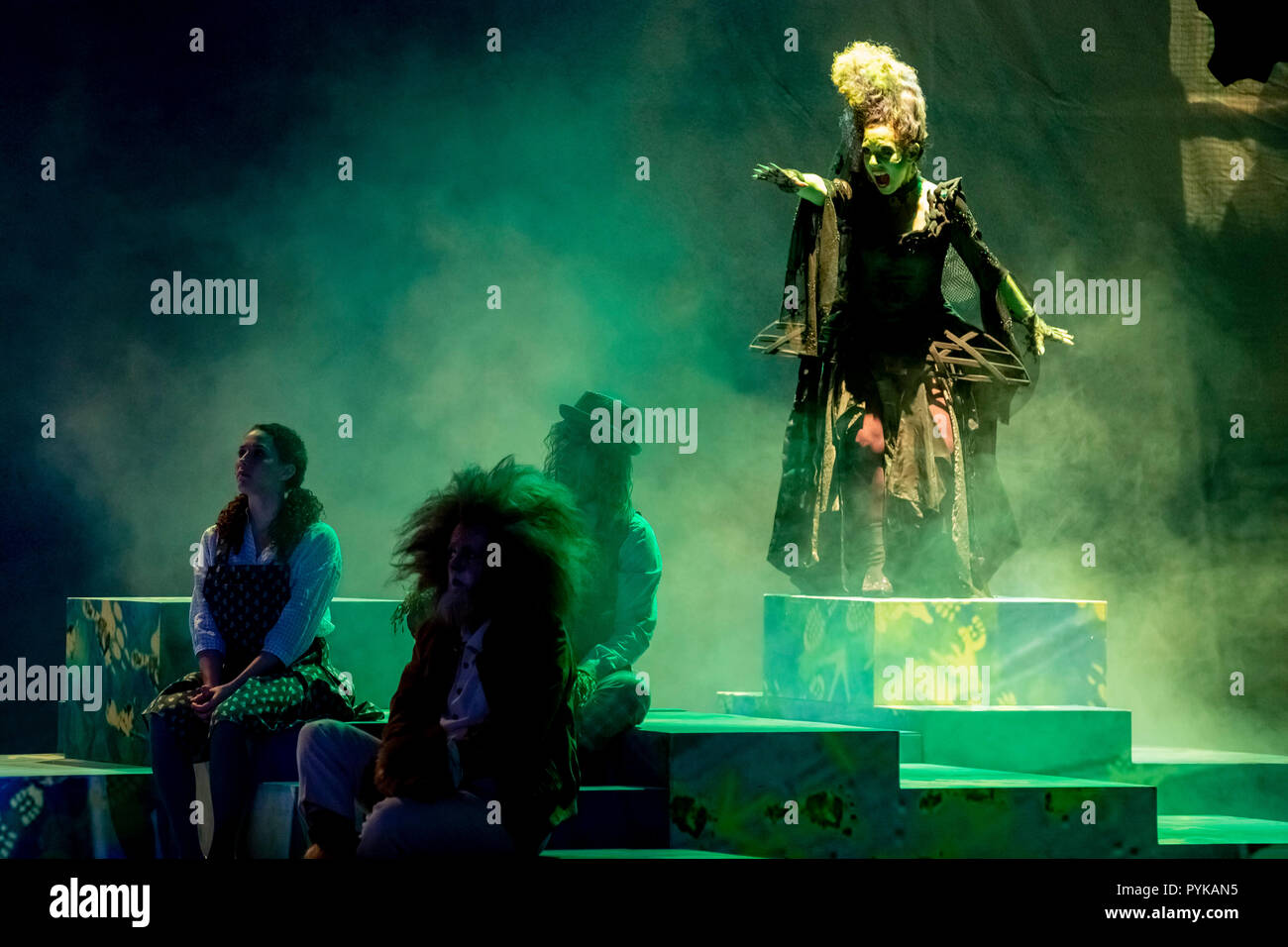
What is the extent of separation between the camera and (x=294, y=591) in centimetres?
555

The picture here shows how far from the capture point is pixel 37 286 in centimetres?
835

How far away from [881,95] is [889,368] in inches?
37.5

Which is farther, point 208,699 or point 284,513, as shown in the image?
point 284,513

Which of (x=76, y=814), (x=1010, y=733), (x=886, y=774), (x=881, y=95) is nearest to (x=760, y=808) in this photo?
(x=886, y=774)

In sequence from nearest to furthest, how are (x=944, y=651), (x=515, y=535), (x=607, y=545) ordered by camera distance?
(x=515, y=535)
(x=607, y=545)
(x=944, y=651)

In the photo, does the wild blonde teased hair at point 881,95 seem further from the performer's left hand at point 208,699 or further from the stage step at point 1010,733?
the performer's left hand at point 208,699

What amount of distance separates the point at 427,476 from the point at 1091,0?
12.5 ft

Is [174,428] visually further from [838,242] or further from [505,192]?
[838,242]

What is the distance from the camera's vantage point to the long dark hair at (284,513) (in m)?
5.62

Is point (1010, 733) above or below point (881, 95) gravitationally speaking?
below

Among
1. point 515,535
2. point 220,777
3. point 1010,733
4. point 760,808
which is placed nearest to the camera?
point 515,535

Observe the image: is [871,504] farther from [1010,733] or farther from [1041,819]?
[1041,819]

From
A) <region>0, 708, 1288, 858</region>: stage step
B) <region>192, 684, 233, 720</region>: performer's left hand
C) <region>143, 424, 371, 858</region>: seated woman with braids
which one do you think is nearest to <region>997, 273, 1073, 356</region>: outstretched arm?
<region>0, 708, 1288, 858</region>: stage step

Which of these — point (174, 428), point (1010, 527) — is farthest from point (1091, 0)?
point (174, 428)
